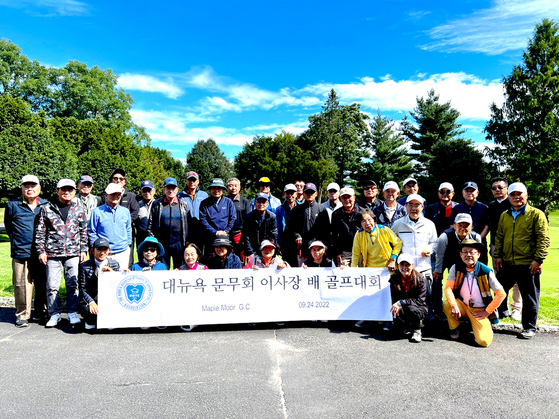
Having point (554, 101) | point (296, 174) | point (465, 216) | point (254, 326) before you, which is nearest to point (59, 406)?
point (254, 326)

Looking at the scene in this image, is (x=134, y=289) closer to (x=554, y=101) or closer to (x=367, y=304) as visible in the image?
(x=367, y=304)

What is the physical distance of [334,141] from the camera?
5447 centimetres

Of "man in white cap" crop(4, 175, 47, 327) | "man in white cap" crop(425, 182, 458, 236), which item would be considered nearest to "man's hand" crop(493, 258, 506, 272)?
"man in white cap" crop(425, 182, 458, 236)

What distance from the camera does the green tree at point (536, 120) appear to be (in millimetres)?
30797

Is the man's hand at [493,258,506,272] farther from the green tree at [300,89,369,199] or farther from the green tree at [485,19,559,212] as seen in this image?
the green tree at [300,89,369,199]

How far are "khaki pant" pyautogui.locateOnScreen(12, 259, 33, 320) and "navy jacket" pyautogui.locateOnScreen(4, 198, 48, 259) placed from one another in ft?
0.48

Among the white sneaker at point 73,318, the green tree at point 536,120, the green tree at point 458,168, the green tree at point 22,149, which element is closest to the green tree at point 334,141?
the green tree at point 458,168

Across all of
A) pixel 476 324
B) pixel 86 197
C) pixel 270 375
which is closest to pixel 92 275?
pixel 86 197

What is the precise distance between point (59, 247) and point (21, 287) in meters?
0.93

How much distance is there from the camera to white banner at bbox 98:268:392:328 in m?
5.40

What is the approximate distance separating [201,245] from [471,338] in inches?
184

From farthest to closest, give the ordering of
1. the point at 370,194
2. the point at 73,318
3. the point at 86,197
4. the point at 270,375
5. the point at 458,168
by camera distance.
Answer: the point at 458,168 < the point at 86,197 < the point at 370,194 < the point at 73,318 < the point at 270,375

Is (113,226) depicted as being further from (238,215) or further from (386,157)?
(386,157)

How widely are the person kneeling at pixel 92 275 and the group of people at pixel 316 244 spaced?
2cm
